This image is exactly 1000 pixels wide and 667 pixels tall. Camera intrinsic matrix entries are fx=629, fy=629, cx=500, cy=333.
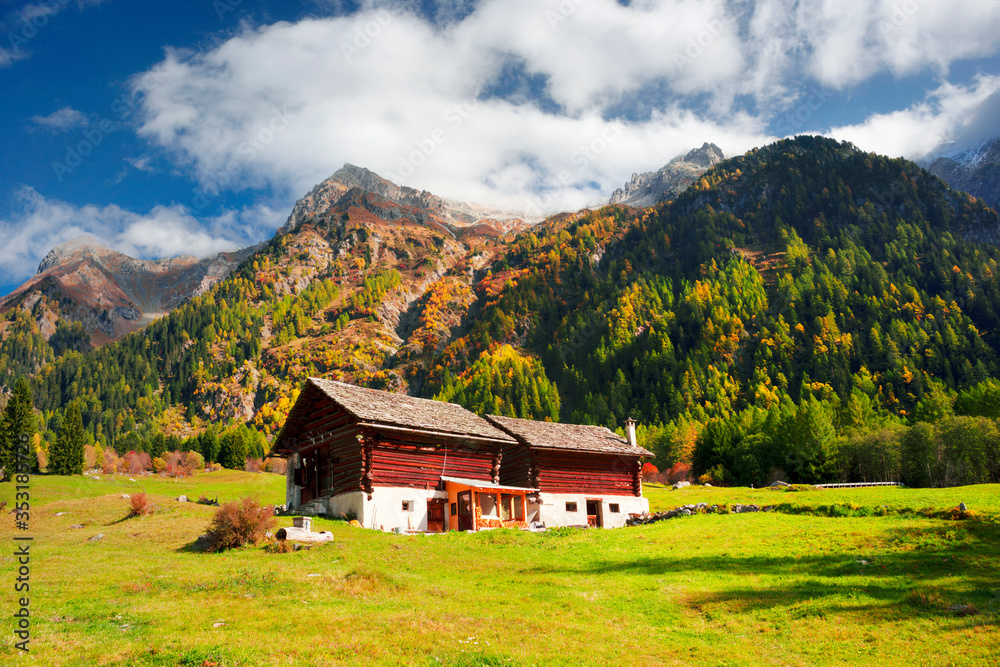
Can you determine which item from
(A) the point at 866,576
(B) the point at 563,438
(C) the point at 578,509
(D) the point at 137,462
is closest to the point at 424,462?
(B) the point at 563,438

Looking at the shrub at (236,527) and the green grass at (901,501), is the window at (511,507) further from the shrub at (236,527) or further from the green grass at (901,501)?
the shrub at (236,527)

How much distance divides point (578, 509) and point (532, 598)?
29.4 metres

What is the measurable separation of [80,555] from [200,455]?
330ft

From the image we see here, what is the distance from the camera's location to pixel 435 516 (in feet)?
133

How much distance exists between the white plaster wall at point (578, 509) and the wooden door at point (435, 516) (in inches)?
312

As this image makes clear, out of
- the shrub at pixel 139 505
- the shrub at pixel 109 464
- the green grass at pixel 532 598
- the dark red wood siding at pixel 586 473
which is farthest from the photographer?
the shrub at pixel 109 464

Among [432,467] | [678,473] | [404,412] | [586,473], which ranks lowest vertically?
[678,473]

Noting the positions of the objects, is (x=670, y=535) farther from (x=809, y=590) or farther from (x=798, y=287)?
(x=798, y=287)

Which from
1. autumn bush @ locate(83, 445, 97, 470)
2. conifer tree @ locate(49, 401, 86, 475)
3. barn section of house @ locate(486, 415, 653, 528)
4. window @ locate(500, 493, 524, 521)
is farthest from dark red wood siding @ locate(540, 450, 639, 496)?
autumn bush @ locate(83, 445, 97, 470)

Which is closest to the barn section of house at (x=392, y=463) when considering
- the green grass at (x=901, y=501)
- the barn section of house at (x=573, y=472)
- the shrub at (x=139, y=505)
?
the barn section of house at (x=573, y=472)

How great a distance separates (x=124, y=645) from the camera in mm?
13258

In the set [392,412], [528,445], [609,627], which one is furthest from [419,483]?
[609,627]

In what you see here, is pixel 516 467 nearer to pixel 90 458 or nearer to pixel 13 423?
pixel 13 423

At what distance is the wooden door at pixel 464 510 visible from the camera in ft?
131
